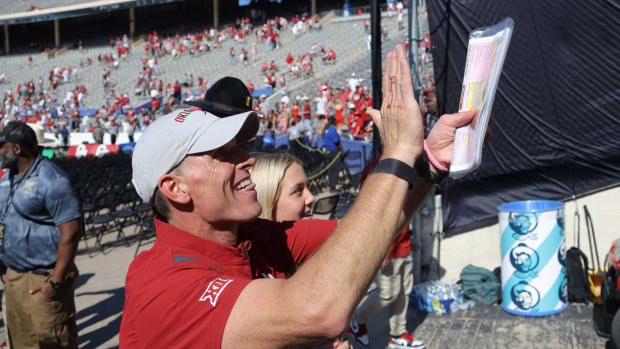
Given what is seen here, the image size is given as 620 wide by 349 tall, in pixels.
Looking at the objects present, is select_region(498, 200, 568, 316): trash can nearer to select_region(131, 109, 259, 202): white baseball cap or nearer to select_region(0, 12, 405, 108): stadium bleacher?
select_region(131, 109, 259, 202): white baseball cap

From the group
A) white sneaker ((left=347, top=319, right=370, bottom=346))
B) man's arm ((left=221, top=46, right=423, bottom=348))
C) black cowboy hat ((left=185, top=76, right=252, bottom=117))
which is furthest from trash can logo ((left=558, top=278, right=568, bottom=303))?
man's arm ((left=221, top=46, right=423, bottom=348))

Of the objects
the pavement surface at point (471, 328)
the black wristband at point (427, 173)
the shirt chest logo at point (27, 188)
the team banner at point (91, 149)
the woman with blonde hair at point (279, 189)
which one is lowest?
the team banner at point (91, 149)

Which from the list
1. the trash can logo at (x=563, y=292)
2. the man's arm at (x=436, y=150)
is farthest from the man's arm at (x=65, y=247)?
the trash can logo at (x=563, y=292)

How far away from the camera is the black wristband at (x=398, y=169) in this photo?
4.24ft

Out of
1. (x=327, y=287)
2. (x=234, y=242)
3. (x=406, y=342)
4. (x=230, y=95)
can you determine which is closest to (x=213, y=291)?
(x=327, y=287)

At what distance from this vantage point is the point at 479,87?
145 centimetres

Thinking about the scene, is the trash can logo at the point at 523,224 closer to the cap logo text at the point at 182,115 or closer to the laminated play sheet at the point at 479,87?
the laminated play sheet at the point at 479,87

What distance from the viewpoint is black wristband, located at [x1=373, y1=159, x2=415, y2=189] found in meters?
1.29

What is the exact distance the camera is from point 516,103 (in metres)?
5.86

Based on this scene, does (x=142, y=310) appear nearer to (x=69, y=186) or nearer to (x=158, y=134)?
(x=158, y=134)

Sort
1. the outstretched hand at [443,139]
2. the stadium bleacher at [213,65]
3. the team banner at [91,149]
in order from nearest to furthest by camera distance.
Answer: the outstretched hand at [443,139], the team banner at [91,149], the stadium bleacher at [213,65]

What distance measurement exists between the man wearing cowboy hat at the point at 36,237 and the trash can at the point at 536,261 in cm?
408

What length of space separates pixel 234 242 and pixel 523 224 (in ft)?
14.4

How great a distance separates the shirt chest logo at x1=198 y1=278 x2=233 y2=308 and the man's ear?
33 cm
